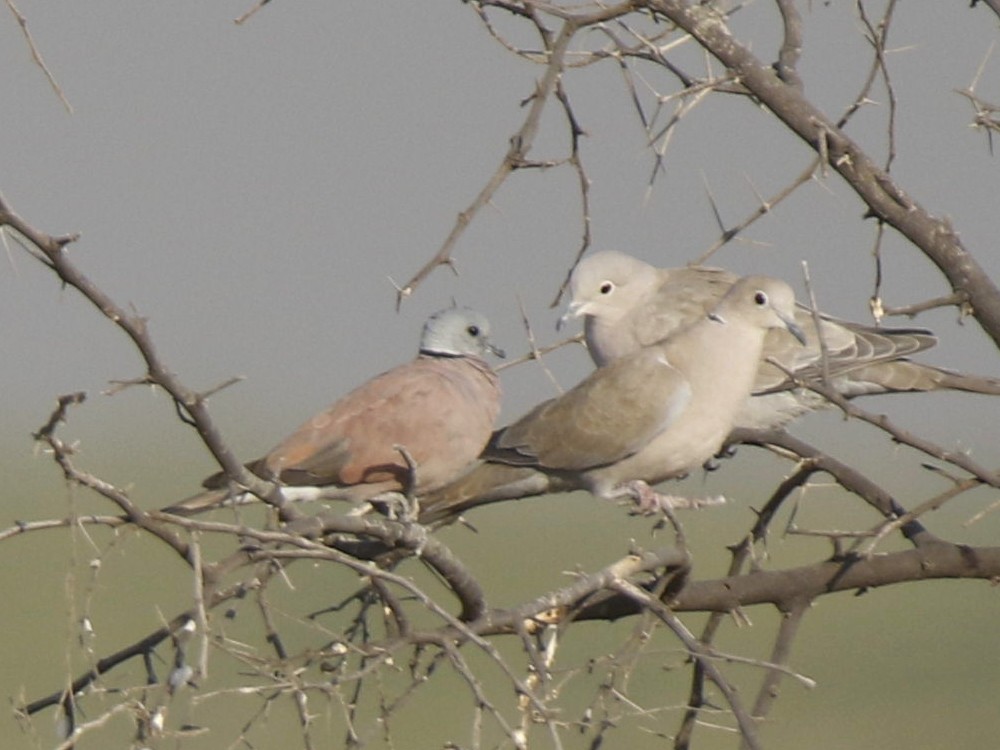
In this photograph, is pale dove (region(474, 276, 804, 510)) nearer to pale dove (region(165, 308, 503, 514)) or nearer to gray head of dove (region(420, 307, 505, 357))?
pale dove (region(165, 308, 503, 514))

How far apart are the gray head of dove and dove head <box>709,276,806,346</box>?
3.08ft

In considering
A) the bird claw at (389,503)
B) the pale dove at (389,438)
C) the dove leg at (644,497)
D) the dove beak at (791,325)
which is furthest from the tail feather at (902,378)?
the bird claw at (389,503)

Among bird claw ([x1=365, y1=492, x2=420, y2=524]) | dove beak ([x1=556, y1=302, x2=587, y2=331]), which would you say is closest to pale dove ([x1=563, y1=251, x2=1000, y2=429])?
dove beak ([x1=556, y1=302, x2=587, y2=331])

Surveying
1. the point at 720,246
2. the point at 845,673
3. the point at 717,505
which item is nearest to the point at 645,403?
the point at 720,246

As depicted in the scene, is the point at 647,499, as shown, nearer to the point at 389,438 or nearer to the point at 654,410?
the point at 654,410

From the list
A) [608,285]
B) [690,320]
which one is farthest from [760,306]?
[608,285]

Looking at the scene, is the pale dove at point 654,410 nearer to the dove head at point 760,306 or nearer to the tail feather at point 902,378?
the dove head at point 760,306

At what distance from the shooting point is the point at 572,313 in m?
6.04

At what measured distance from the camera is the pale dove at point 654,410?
537cm

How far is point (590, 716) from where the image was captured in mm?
3605

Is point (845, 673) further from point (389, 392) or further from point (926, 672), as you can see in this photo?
point (389, 392)

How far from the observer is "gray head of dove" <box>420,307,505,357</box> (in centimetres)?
614

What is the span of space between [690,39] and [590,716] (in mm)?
1731

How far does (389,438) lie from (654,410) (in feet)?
2.58
